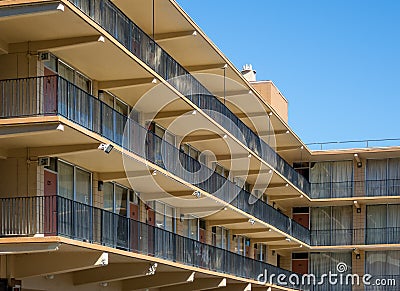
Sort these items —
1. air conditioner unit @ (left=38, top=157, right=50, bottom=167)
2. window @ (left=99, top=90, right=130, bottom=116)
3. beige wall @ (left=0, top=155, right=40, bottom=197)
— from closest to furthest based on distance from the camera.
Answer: beige wall @ (left=0, top=155, right=40, bottom=197), air conditioner unit @ (left=38, top=157, right=50, bottom=167), window @ (left=99, top=90, right=130, bottom=116)

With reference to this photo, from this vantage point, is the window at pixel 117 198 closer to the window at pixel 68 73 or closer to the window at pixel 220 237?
the window at pixel 68 73

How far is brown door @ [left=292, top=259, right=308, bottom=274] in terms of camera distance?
51.9m

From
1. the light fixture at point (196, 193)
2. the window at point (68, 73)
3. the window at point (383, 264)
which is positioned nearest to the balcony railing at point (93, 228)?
the light fixture at point (196, 193)

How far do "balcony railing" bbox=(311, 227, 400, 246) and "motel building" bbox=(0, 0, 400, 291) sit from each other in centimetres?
11

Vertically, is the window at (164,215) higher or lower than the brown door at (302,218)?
higher

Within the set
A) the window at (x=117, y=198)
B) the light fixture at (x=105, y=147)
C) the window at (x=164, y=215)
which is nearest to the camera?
the light fixture at (x=105, y=147)

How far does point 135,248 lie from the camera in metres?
26.3

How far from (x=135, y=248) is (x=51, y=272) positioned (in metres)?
4.32

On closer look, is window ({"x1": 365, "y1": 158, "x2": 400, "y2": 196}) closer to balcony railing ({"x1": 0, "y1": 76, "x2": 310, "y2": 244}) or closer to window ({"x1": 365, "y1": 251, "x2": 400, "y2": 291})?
window ({"x1": 365, "y1": 251, "x2": 400, "y2": 291})

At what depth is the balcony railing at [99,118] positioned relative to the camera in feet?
68.4

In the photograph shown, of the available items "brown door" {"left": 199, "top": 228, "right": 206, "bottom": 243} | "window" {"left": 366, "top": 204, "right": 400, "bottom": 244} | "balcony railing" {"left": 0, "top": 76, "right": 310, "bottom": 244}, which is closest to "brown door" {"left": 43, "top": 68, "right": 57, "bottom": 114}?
"balcony railing" {"left": 0, "top": 76, "right": 310, "bottom": 244}

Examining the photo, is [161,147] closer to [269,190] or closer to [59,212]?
[59,212]

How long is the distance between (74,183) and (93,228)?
2.09 m

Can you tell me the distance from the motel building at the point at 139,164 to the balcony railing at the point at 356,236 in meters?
0.11
